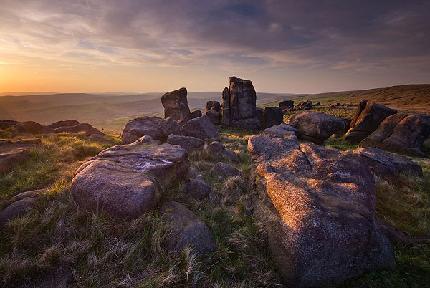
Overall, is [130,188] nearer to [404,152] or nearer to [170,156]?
[170,156]

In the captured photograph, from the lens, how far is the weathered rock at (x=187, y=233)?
941 centimetres

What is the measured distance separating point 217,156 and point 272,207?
35.5ft

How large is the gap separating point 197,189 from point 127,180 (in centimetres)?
327

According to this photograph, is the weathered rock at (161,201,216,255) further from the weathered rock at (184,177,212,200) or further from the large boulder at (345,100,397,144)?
the large boulder at (345,100,397,144)

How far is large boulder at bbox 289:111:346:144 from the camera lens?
33.5m

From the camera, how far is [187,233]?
384 inches

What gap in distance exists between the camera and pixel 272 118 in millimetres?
60469

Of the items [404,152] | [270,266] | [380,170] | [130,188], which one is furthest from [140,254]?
[404,152]

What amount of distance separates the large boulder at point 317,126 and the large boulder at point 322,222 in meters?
21.2

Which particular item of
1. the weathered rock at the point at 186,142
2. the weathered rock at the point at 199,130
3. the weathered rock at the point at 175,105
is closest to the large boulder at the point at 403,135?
the weathered rock at the point at 199,130

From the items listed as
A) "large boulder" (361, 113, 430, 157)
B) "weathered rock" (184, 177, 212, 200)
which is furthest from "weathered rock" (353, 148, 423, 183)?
"large boulder" (361, 113, 430, 157)

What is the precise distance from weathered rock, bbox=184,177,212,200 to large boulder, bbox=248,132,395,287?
2.28 meters

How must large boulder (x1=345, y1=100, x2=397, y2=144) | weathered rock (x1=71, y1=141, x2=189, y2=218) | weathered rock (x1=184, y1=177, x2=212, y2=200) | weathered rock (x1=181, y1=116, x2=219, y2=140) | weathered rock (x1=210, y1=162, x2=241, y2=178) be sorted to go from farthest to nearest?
1. large boulder (x1=345, y1=100, x2=397, y2=144)
2. weathered rock (x1=181, y1=116, x2=219, y2=140)
3. weathered rock (x1=210, y1=162, x2=241, y2=178)
4. weathered rock (x1=184, y1=177, x2=212, y2=200)
5. weathered rock (x1=71, y1=141, x2=189, y2=218)

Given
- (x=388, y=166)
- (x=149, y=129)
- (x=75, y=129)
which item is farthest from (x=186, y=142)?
(x=75, y=129)
